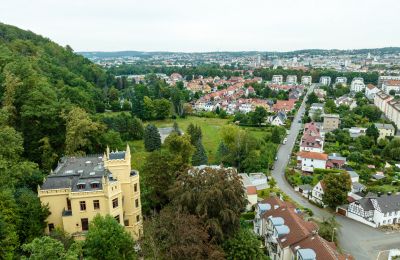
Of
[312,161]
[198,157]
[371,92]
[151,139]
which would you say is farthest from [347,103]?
[198,157]

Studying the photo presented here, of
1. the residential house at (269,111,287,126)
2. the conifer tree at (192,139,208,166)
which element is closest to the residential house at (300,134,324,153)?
the conifer tree at (192,139,208,166)

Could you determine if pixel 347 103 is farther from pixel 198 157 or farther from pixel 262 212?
pixel 262 212

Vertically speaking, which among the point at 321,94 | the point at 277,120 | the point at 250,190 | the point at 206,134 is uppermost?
the point at 321,94

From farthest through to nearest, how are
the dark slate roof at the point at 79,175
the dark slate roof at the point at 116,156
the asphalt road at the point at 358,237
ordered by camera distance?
the asphalt road at the point at 358,237, the dark slate roof at the point at 116,156, the dark slate roof at the point at 79,175

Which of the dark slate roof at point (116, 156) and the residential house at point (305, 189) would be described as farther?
the residential house at point (305, 189)

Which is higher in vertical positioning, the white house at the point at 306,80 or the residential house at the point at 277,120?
the white house at the point at 306,80

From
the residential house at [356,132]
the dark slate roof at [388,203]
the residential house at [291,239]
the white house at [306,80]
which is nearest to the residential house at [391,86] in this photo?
the white house at [306,80]

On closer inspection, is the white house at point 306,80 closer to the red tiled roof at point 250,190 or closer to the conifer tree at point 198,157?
the conifer tree at point 198,157

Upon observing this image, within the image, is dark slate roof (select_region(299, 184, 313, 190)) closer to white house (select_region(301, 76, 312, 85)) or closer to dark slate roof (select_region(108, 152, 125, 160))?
dark slate roof (select_region(108, 152, 125, 160))
